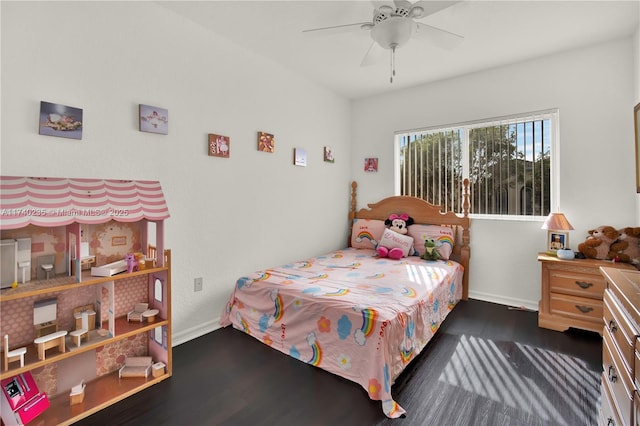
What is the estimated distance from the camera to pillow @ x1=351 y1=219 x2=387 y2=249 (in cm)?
399

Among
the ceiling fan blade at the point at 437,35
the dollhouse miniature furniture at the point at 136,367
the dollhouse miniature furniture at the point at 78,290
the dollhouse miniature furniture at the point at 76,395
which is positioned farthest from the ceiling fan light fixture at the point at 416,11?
the dollhouse miniature furniture at the point at 76,395

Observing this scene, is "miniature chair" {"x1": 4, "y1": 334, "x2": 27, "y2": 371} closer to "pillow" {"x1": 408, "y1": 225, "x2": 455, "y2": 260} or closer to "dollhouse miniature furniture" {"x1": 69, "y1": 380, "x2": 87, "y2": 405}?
"dollhouse miniature furniture" {"x1": 69, "y1": 380, "x2": 87, "y2": 405}

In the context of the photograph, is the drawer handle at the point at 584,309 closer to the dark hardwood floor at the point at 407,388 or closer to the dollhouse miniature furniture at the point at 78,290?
the dark hardwood floor at the point at 407,388

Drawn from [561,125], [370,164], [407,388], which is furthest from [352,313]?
[561,125]

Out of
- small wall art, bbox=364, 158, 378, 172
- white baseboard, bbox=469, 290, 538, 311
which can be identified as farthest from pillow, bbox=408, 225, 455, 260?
small wall art, bbox=364, 158, 378, 172

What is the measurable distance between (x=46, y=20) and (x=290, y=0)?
4.89ft

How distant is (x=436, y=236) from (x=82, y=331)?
326 cm

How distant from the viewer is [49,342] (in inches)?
60.1

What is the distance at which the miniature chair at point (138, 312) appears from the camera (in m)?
1.93

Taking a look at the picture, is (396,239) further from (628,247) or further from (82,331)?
(82,331)

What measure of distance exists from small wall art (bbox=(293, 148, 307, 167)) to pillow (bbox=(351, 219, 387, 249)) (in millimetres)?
1167

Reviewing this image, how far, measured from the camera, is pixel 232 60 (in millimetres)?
2791

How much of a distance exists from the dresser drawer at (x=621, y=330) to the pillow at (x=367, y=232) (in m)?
2.59

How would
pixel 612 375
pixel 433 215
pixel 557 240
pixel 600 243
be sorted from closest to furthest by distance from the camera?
pixel 612 375 < pixel 600 243 < pixel 557 240 < pixel 433 215
